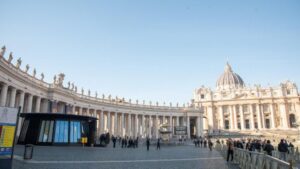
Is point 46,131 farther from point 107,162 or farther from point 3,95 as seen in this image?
point 107,162

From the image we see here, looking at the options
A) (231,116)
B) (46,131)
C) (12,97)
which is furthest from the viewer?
(231,116)

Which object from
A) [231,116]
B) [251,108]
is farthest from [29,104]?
[251,108]

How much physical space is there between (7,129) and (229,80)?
474 feet

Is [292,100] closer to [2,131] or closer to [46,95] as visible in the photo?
[46,95]

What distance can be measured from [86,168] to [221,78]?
144 metres

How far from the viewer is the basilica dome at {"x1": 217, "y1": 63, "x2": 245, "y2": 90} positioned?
140m

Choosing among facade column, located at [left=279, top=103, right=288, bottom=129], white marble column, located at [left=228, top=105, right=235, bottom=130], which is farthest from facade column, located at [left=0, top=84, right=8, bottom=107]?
facade column, located at [left=279, top=103, right=288, bottom=129]

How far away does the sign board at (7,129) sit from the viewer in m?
8.33

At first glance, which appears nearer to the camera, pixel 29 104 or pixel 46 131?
pixel 46 131

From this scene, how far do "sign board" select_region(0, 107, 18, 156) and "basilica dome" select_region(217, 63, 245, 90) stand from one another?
139 metres

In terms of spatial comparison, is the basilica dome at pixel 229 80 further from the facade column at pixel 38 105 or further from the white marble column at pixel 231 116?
the facade column at pixel 38 105

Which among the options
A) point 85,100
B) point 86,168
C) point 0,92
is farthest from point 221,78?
point 86,168

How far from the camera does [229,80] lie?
142 m

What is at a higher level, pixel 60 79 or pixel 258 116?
pixel 60 79
